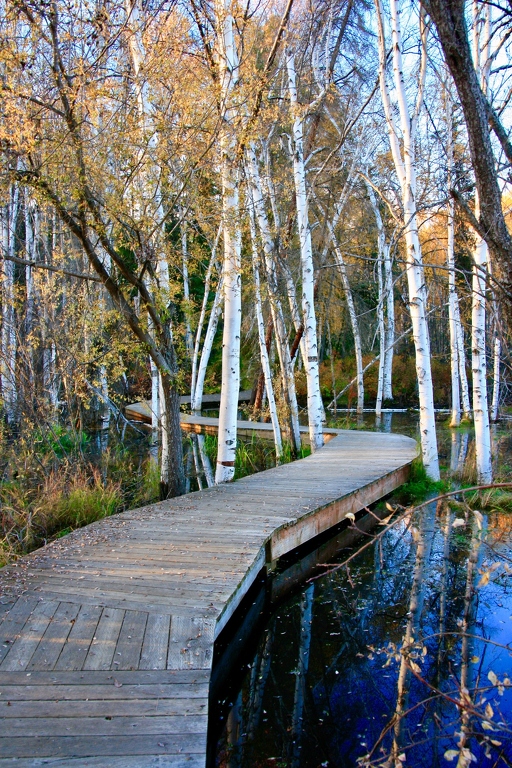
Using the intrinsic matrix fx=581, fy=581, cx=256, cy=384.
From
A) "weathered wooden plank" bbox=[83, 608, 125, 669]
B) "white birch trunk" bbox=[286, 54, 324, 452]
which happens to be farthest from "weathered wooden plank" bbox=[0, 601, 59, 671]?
"white birch trunk" bbox=[286, 54, 324, 452]

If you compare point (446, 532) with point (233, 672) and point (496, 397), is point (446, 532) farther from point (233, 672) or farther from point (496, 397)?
point (496, 397)

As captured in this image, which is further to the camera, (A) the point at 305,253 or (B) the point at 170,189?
(A) the point at 305,253

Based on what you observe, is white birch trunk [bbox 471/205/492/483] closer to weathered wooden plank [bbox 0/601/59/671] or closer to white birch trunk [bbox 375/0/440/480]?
white birch trunk [bbox 375/0/440/480]

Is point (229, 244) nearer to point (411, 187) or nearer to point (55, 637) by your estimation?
point (411, 187)

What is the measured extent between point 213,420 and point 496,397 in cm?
731

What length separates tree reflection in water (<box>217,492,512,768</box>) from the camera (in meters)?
3.09

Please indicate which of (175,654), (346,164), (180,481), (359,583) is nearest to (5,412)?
(180,481)

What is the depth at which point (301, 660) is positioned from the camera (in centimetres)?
422

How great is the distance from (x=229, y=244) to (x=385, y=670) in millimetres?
5424

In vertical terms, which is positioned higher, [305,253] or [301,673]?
[305,253]

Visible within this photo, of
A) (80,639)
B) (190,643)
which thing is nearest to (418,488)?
(190,643)

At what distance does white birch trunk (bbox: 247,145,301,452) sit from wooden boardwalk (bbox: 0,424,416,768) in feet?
14.2

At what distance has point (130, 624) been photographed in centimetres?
358

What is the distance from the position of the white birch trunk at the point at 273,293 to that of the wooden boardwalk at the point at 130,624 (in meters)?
4.33
